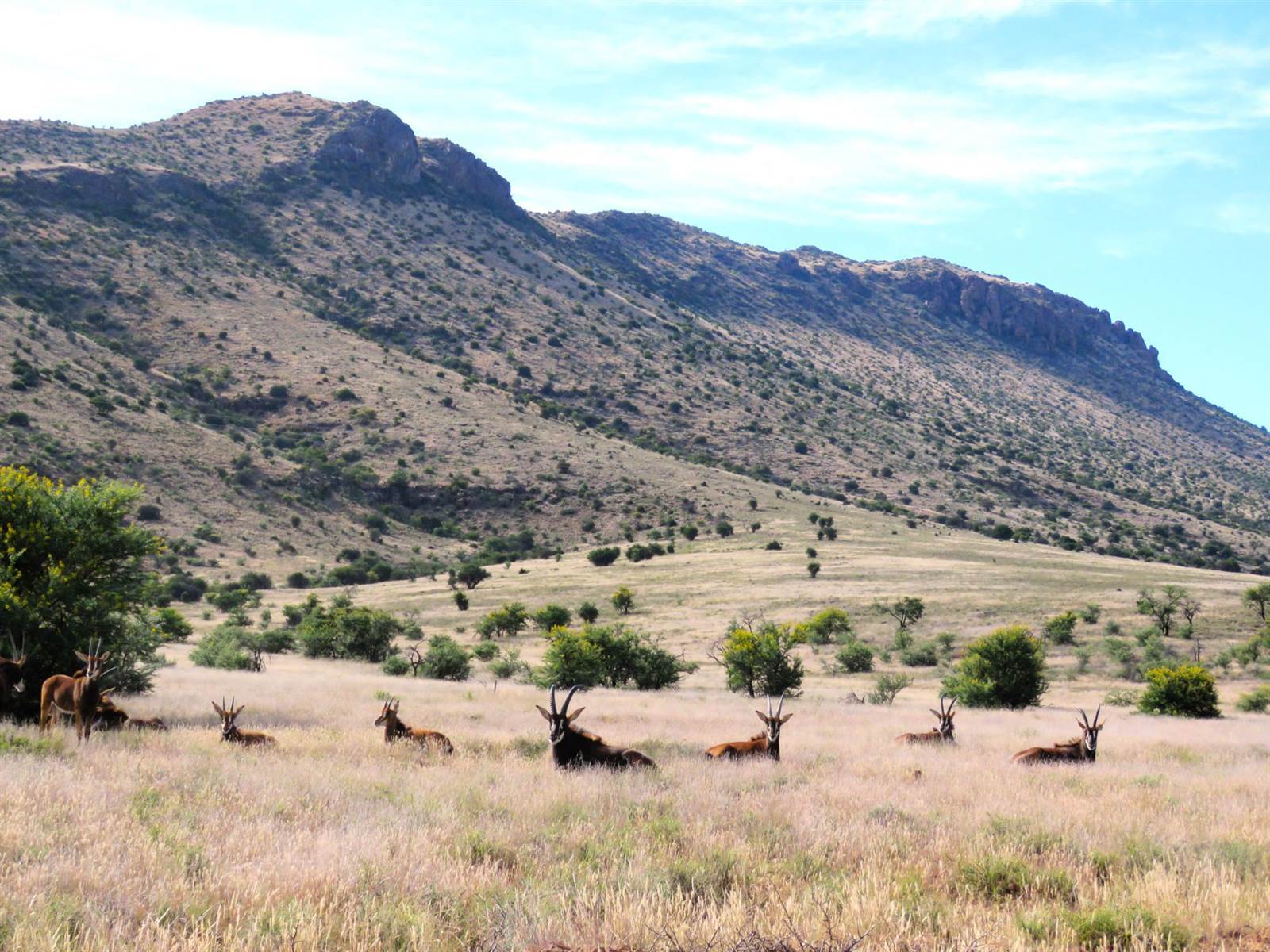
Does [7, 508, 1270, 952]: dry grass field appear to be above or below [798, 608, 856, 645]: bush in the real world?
above

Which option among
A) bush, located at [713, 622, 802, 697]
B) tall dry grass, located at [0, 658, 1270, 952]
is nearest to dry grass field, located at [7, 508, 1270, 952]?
tall dry grass, located at [0, 658, 1270, 952]

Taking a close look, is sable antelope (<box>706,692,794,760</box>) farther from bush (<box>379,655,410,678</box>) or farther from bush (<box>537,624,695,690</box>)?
bush (<box>379,655,410,678</box>)

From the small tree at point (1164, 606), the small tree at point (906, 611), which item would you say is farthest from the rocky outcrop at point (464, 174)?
the small tree at point (1164, 606)

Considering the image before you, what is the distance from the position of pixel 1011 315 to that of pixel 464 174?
12221cm

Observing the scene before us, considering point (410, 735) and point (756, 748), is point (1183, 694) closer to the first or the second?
point (756, 748)

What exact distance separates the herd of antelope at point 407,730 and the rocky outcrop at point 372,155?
13761cm

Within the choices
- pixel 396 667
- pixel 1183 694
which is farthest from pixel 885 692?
pixel 396 667

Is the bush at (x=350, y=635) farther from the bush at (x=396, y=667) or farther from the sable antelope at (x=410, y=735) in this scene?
the sable antelope at (x=410, y=735)

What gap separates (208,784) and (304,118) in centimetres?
16756

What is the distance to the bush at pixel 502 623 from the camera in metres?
45.5

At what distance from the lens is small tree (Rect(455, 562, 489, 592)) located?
60.0 metres

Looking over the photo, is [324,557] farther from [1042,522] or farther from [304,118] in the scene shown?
[304,118]

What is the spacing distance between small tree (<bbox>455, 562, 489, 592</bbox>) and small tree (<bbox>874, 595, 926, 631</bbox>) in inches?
1093

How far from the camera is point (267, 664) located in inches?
1292
